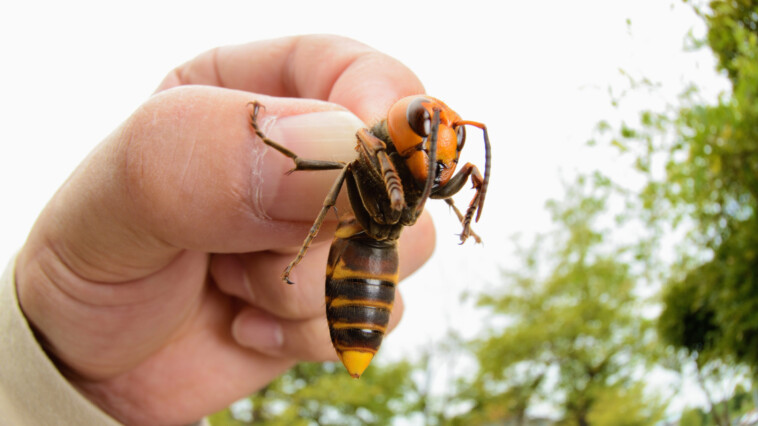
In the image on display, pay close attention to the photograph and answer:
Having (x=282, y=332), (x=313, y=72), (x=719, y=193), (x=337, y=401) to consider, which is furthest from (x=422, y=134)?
(x=337, y=401)

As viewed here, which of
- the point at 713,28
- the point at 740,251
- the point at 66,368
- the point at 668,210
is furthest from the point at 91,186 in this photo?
the point at 668,210

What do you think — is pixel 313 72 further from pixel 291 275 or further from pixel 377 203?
pixel 377 203

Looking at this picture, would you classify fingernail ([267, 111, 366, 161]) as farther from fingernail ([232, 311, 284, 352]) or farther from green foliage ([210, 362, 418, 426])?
green foliage ([210, 362, 418, 426])

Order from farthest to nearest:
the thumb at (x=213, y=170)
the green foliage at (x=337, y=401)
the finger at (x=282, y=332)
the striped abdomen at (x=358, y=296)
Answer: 1. the green foliage at (x=337, y=401)
2. the finger at (x=282, y=332)
3. the thumb at (x=213, y=170)
4. the striped abdomen at (x=358, y=296)

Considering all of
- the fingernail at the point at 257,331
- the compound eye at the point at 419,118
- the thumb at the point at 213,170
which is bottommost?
the fingernail at the point at 257,331

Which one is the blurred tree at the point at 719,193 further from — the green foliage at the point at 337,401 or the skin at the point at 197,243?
the green foliage at the point at 337,401

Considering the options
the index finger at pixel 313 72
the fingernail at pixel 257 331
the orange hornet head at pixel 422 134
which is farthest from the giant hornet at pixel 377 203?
the fingernail at pixel 257 331

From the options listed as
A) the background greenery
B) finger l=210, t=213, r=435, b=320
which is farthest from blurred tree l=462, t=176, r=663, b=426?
finger l=210, t=213, r=435, b=320
